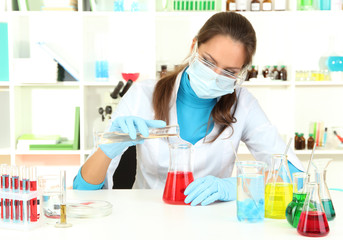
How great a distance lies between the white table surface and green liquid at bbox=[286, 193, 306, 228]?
0.07 feet

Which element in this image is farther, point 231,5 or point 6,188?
point 231,5

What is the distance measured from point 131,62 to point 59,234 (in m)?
2.46

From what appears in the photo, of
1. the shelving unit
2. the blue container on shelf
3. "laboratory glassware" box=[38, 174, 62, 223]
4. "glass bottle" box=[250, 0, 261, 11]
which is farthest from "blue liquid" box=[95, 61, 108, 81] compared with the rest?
"laboratory glassware" box=[38, 174, 62, 223]

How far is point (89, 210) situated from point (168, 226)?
242mm

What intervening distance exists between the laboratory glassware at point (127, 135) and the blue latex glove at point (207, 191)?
17cm

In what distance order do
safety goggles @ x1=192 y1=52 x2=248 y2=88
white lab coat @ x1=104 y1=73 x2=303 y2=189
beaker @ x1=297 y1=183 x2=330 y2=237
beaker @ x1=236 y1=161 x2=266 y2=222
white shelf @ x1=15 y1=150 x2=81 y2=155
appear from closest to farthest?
beaker @ x1=297 y1=183 x2=330 y2=237 < beaker @ x1=236 y1=161 x2=266 y2=222 < safety goggles @ x1=192 y1=52 x2=248 y2=88 < white lab coat @ x1=104 y1=73 x2=303 y2=189 < white shelf @ x1=15 y1=150 x2=81 y2=155

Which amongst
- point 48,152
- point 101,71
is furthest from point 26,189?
point 101,71

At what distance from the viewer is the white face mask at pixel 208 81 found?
1741 millimetres

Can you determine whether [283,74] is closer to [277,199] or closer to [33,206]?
[277,199]

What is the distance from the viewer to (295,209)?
122 centimetres

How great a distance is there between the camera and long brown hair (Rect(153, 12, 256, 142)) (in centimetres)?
179

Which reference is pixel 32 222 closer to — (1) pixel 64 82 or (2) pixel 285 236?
(2) pixel 285 236

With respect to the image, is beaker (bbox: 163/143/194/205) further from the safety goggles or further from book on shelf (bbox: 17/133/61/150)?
book on shelf (bbox: 17/133/61/150)

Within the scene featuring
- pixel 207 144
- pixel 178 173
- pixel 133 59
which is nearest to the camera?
pixel 178 173
